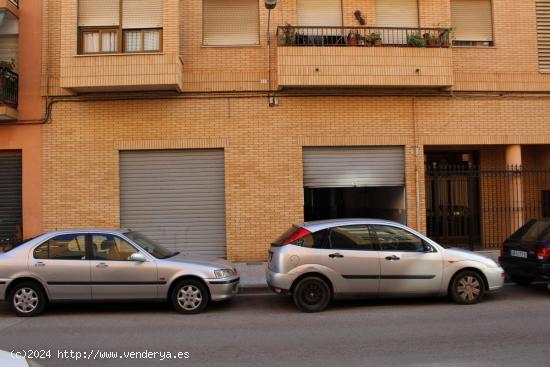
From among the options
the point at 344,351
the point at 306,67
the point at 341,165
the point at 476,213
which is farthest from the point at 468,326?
the point at 476,213

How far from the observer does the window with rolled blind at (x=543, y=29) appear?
1314 cm

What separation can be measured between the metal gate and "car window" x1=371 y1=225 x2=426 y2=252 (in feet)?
18.9

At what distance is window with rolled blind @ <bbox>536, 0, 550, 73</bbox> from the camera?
13141 millimetres

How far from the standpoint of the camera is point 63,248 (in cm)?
782

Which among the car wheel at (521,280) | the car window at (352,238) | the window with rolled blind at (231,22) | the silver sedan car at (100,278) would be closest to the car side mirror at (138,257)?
the silver sedan car at (100,278)

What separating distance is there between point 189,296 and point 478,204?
9.77 m

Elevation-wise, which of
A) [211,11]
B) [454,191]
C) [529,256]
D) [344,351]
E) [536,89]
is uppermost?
[211,11]

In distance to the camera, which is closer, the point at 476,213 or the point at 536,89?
the point at 536,89

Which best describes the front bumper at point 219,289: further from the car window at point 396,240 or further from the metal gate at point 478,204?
the metal gate at point 478,204

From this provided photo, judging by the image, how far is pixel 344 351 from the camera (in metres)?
5.63

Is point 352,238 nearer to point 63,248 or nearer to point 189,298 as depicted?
point 189,298

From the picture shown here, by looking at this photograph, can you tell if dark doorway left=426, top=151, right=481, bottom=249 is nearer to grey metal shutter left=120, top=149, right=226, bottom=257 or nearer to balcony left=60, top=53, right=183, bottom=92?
grey metal shutter left=120, top=149, right=226, bottom=257

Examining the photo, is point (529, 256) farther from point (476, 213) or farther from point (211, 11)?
point (211, 11)

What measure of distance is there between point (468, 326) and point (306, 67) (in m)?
7.39
